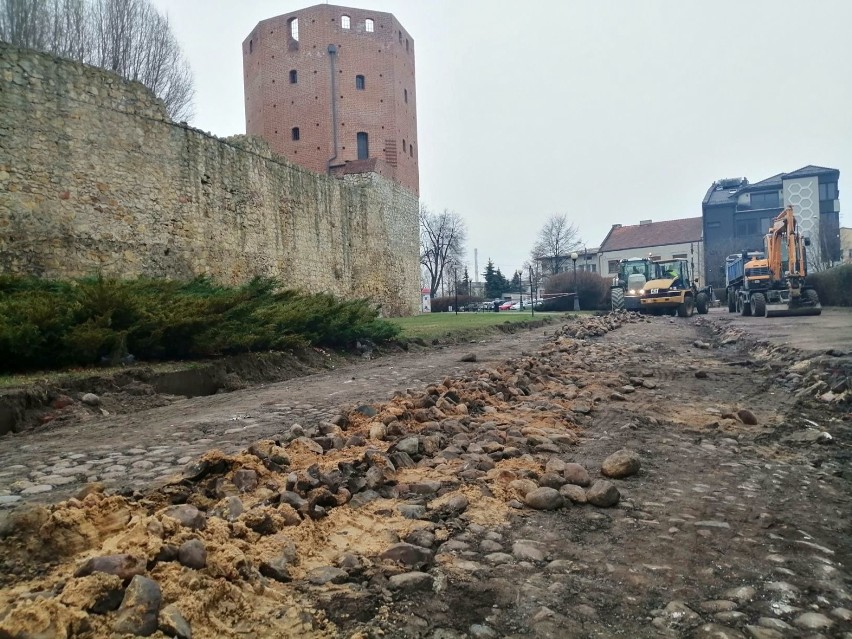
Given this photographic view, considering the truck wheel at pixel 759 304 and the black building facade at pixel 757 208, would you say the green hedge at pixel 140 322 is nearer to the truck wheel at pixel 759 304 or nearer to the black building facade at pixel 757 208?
the truck wheel at pixel 759 304

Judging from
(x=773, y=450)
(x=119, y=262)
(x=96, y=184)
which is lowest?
(x=773, y=450)

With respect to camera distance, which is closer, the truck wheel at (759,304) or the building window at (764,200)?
the truck wheel at (759,304)

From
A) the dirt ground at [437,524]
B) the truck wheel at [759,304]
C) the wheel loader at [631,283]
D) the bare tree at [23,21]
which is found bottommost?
the dirt ground at [437,524]

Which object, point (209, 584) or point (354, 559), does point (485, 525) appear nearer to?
point (354, 559)

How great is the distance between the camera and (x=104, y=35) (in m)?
24.2

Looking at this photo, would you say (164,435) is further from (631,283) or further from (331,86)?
(331,86)

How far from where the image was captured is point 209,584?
1.95 metres

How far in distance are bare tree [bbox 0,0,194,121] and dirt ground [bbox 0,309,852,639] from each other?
20.9m

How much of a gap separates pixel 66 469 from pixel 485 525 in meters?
2.69

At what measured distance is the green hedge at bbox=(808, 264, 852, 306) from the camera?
26344 mm

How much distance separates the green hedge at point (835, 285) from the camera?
26.3 metres

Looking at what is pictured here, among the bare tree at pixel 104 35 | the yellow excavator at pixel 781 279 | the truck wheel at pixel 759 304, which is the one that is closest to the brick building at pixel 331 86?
the bare tree at pixel 104 35

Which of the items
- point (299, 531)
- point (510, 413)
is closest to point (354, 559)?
point (299, 531)

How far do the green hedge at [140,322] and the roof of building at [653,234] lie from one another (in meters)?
62.8
